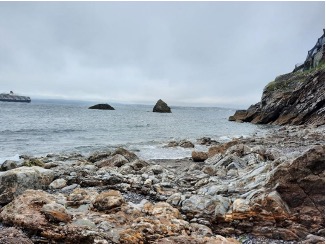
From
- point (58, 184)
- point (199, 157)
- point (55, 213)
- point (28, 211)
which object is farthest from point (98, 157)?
point (55, 213)

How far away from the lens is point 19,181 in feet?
32.1

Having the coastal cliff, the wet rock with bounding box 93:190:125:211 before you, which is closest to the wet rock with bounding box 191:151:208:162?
the wet rock with bounding box 93:190:125:211

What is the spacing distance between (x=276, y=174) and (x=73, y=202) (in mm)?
6676

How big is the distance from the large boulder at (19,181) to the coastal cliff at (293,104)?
4855 cm

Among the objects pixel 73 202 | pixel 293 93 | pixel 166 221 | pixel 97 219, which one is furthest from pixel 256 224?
pixel 293 93

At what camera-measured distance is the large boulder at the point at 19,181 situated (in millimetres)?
9281

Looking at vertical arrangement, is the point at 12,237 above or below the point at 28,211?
below

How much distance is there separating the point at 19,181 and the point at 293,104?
6660cm

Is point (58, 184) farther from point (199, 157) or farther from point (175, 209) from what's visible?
point (199, 157)

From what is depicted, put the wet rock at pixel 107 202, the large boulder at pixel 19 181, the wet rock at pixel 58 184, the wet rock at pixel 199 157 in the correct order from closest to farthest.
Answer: the wet rock at pixel 107 202, the large boulder at pixel 19 181, the wet rock at pixel 58 184, the wet rock at pixel 199 157

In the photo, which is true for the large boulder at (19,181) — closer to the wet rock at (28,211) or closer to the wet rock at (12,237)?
the wet rock at (28,211)

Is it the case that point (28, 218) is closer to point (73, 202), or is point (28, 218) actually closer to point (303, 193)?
point (73, 202)

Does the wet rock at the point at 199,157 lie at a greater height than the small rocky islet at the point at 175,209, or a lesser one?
lesser

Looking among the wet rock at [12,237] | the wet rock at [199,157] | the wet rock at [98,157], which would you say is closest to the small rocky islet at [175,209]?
the wet rock at [12,237]
